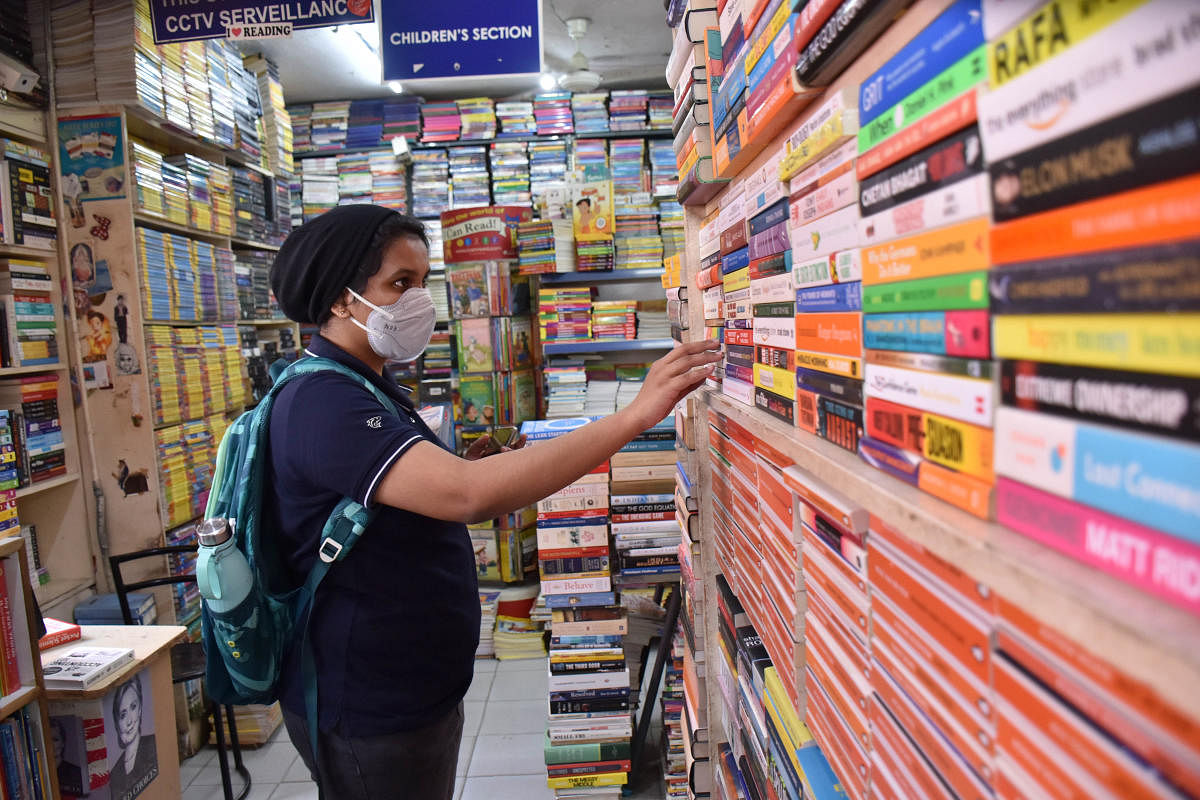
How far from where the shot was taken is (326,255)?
1.48 metres

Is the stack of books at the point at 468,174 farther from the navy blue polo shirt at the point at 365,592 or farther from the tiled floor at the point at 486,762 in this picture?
the navy blue polo shirt at the point at 365,592

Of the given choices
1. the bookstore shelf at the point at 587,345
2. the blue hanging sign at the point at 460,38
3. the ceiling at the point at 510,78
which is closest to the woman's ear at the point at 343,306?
the blue hanging sign at the point at 460,38

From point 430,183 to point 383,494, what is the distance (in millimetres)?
5628

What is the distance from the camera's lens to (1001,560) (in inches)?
15.7

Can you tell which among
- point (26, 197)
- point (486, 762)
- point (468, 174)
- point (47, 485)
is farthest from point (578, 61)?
point (486, 762)

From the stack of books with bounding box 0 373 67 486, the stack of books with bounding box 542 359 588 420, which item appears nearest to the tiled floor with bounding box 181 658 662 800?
the stack of books with bounding box 0 373 67 486

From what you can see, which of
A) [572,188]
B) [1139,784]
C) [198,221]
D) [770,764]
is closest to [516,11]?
[572,188]

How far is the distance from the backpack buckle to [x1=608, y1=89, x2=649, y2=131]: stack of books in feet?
18.2

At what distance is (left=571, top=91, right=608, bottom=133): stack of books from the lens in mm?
6168

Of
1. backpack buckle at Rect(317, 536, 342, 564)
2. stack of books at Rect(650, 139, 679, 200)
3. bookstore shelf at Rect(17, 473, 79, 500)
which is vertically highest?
stack of books at Rect(650, 139, 679, 200)

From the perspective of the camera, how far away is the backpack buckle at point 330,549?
1.33 meters

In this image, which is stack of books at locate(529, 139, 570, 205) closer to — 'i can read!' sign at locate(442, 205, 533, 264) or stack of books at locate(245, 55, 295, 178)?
'i can read!' sign at locate(442, 205, 533, 264)

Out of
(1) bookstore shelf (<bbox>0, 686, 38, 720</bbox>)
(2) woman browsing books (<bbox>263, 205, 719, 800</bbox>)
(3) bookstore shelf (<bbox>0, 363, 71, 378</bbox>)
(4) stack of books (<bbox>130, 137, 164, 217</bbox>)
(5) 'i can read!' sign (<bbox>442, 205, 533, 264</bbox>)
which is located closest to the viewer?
(2) woman browsing books (<bbox>263, 205, 719, 800</bbox>)

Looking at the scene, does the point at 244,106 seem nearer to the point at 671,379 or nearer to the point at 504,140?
the point at 504,140
